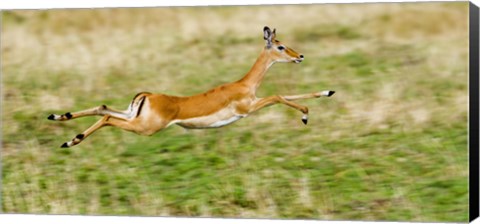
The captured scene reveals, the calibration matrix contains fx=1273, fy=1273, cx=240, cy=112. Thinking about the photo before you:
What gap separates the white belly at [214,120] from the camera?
9805 mm

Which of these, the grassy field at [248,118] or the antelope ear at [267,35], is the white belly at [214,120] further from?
the antelope ear at [267,35]

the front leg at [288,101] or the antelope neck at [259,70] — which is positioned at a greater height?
the antelope neck at [259,70]

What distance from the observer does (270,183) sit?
378 inches

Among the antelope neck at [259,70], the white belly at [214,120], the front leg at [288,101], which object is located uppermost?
the antelope neck at [259,70]

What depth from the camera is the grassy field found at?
934 cm

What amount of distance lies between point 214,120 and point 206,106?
131mm

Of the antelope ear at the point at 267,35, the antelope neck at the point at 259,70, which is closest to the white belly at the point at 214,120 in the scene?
the antelope neck at the point at 259,70

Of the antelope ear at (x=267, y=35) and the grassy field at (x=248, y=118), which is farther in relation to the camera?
the antelope ear at (x=267, y=35)

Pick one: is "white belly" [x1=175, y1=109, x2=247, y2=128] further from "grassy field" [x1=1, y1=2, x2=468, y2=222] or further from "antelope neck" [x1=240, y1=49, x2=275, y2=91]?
"antelope neck" [x1=240, y1=49, x2=275, y2=91]

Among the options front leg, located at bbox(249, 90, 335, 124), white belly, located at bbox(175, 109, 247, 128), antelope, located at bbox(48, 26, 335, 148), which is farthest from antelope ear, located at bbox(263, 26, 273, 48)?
white belly, located at bbox(175, 109, 247, 128)

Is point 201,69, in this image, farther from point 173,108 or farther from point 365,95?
point 365,95

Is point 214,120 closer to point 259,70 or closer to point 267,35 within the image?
point 259,70

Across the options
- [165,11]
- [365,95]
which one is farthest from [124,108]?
[365,95]

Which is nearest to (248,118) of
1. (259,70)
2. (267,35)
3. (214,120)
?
(214,120)
